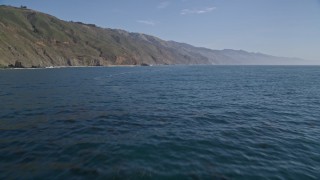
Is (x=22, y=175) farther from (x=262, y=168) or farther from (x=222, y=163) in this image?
(x=262, y=168)

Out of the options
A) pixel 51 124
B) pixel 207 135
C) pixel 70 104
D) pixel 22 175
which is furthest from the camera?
pixel 70 104

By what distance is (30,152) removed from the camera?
61.3 feet

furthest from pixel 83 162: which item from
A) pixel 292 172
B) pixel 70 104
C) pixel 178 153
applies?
pixel 70 104

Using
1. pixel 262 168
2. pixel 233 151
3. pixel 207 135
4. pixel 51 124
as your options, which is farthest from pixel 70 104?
pixel 262 168

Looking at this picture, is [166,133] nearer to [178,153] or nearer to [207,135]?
[207,135]

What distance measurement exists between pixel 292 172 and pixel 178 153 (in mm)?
6975

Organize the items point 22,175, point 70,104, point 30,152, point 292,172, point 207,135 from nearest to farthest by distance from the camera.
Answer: point 22,175 < point 292,172 < point 30,152 < point 207,135 < point 70,104

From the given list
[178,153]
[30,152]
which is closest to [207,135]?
[178,153]

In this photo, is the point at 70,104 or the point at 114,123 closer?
the point at 114,123

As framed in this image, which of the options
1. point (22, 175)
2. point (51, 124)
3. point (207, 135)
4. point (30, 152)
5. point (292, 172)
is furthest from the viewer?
point (51, 124)

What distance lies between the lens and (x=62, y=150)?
19.1 m

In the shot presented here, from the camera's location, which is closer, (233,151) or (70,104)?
(233,151)

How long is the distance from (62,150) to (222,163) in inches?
421

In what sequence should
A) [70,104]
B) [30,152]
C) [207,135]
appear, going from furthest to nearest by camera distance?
Answer: [70,104] < [207,135] < [30,152]
